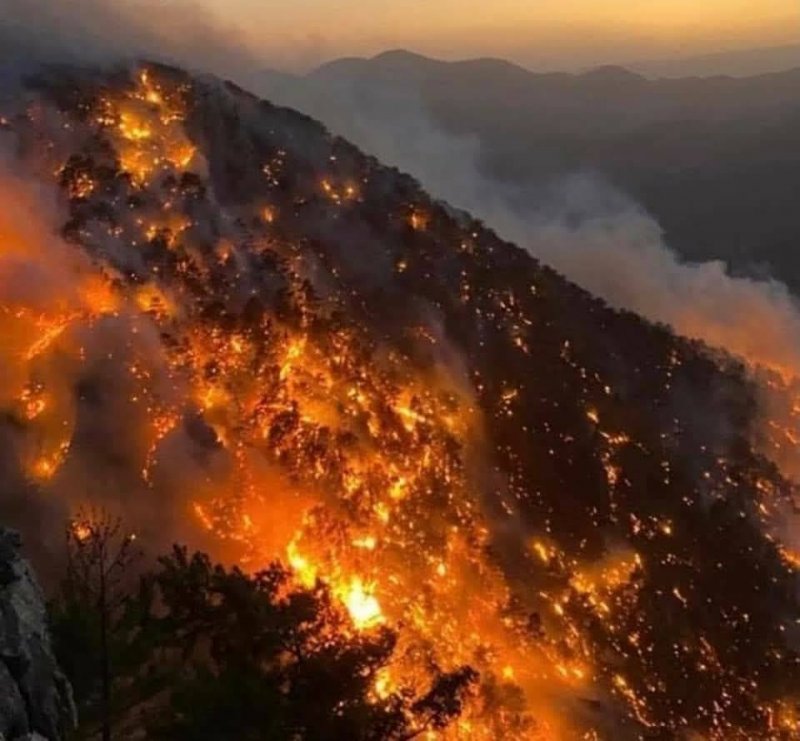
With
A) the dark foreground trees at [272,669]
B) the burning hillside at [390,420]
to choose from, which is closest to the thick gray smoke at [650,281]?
the burning hillside at [390,420]

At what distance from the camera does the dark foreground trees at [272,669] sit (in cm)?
2278

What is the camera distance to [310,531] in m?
61.2

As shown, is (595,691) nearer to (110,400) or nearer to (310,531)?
(310,531)

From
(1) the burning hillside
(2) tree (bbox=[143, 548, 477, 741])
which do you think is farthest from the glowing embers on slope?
(2) tree (bbox=[143, 548, 477, 741])

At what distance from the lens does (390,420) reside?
2800 inches

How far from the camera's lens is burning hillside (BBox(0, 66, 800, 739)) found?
59.6 m

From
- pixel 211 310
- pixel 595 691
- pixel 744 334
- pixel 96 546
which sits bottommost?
pixel 96 546

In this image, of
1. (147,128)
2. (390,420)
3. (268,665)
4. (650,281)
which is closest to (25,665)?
(268,665)

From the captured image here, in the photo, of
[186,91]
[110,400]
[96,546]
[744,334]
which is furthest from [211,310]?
[744,334]

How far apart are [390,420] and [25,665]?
49.6 metres

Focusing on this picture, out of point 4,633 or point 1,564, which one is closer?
point 4,633

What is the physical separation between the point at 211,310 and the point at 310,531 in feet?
59.3

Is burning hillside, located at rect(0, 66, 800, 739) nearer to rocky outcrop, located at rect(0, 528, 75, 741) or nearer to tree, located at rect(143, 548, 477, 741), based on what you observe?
tree, located at rect(143, 548, 477, 741)

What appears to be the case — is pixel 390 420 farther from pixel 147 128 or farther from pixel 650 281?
pixel 650 281
